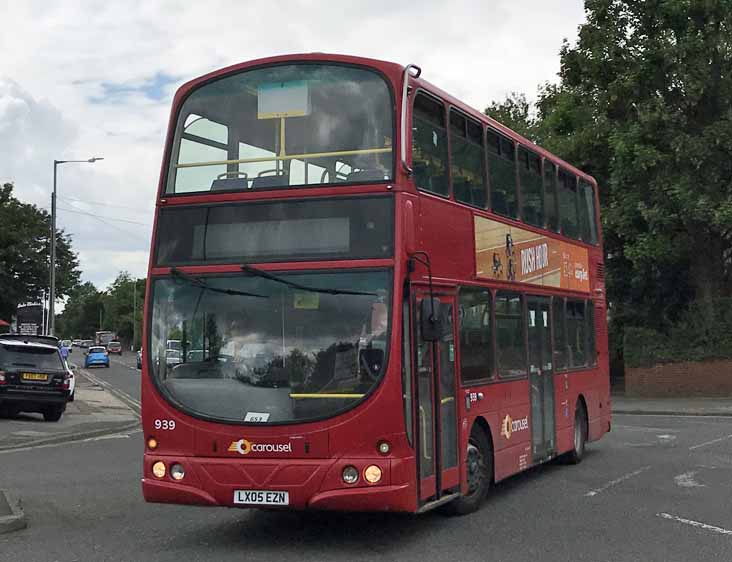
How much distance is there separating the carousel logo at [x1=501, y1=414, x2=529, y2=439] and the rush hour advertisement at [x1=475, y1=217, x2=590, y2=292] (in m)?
1.58

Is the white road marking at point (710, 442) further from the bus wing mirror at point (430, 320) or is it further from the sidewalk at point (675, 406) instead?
the bus wing mirror at point (430, 320)

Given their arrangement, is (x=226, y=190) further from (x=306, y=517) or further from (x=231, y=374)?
(x=306, y=517)

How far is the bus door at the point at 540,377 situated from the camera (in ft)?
44.5

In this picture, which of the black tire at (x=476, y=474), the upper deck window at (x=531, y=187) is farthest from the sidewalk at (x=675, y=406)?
the black tire at (x=476, y=474)

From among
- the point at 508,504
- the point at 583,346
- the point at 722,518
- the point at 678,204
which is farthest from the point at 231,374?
the point at 678,204

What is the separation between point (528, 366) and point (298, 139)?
16.1 feet

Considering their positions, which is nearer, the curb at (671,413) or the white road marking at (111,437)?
the white road marking at (111,437)

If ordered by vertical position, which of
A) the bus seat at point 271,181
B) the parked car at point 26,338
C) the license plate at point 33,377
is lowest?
the license plate at point 33,377

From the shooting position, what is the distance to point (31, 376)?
2434 centimetres

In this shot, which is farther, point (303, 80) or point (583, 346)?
point (583, 346)

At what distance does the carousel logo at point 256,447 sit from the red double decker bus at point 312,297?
2 centimetres

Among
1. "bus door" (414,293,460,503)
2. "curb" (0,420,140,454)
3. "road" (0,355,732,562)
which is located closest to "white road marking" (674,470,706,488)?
"road" (0,355,732,562)

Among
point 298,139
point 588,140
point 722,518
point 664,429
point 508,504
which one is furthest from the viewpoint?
point 588,140

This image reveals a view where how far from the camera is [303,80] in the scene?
→ 1012cm
